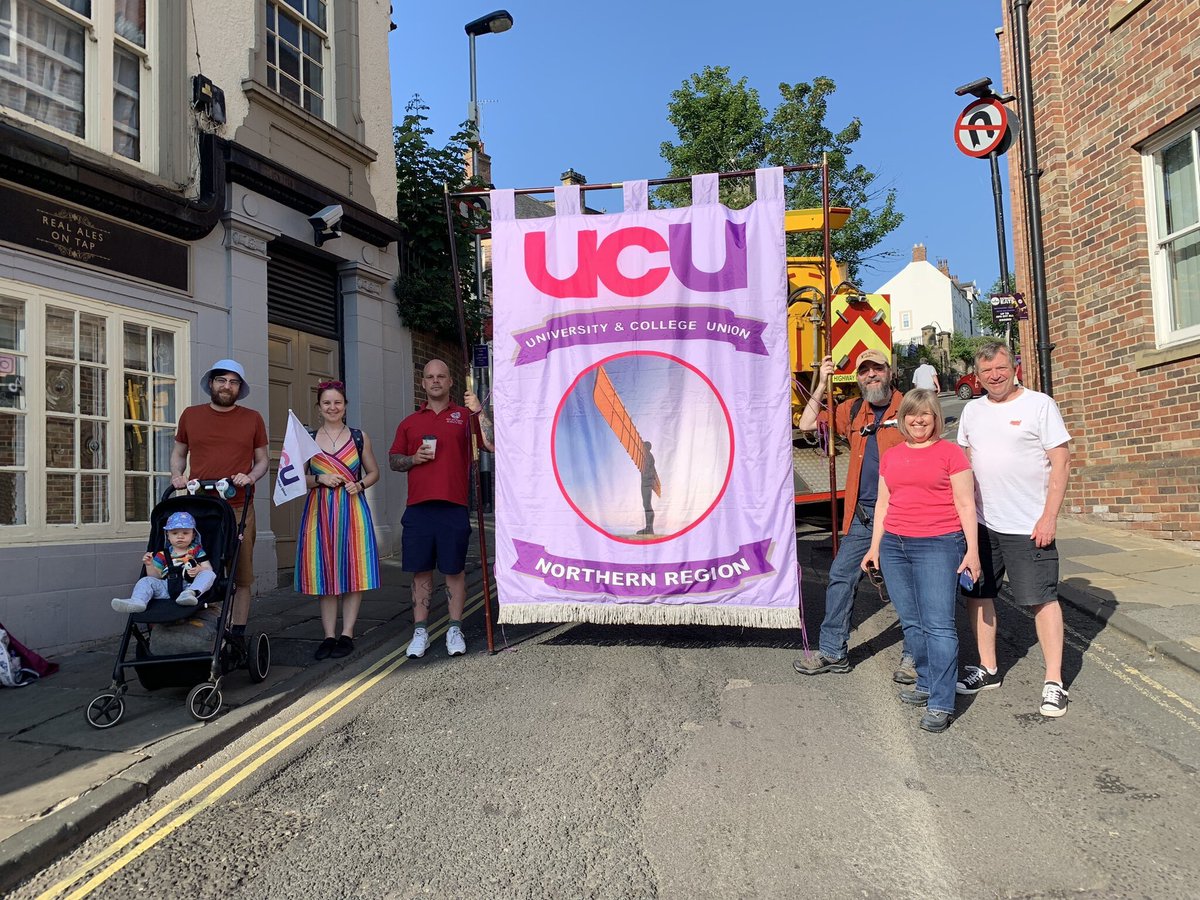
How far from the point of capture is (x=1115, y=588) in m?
6.09

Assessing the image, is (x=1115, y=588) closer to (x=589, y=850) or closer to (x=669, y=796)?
(x=669, y=796)

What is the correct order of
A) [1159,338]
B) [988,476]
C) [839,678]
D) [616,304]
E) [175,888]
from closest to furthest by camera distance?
[175,888]
[988,476]
[839,678]
[616,304]
[1159,338]

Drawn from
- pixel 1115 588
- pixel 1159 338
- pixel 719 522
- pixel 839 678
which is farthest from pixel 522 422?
pixel 1159 338

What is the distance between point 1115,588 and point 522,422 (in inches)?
190

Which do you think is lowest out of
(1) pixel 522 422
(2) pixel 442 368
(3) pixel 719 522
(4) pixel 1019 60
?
(3) pixel 719 522

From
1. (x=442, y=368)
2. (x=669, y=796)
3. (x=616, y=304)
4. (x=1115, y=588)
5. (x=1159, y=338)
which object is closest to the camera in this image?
(x=669, y=796)

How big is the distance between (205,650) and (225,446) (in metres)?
1.45

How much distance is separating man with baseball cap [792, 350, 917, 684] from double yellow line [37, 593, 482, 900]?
103 inches

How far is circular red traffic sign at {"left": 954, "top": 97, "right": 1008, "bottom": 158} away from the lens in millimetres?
9305

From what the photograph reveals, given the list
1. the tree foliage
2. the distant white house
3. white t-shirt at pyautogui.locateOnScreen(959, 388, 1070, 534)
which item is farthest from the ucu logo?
the distant white house

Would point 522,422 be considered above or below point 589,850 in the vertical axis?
above

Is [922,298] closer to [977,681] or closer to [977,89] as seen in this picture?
[977,89]

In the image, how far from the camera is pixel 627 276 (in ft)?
15.5

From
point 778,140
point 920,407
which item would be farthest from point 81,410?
point 778,140
